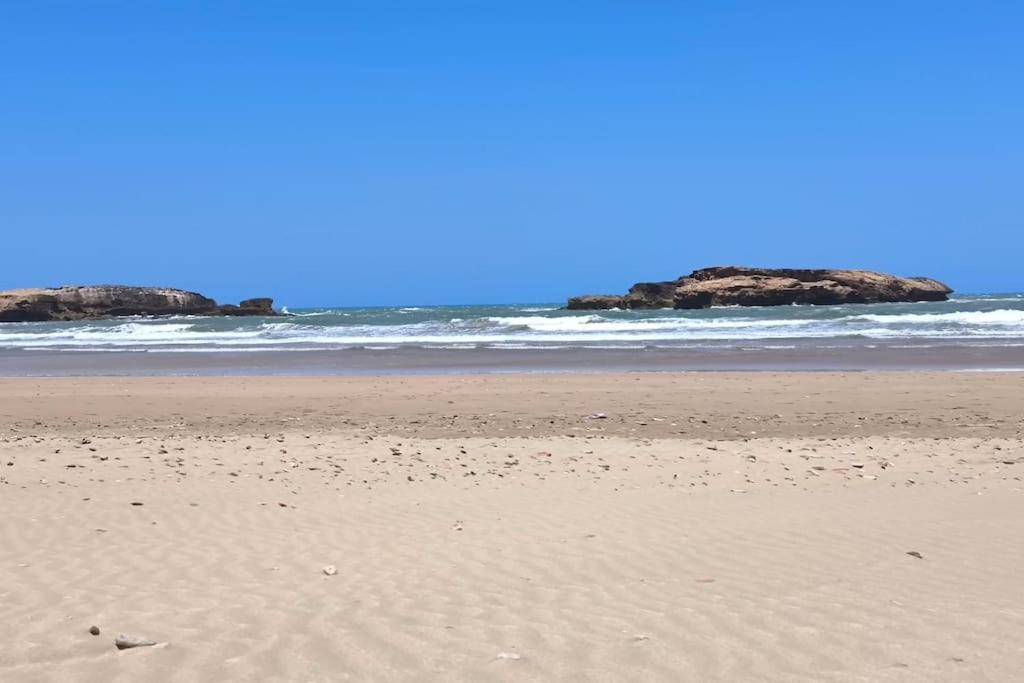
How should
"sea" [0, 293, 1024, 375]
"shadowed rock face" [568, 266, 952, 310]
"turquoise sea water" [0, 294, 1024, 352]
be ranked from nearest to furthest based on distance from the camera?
"sea" [0, 293, 1024, 375]
"turquoise sea water" [0, 294, 1024, 352]
"shadowed rock face" [568, 266, 952, 310]

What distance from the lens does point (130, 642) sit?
3752 millimetres

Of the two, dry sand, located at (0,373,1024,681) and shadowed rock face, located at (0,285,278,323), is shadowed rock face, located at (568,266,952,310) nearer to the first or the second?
shadowed rock face, located at (0,285,278,323)

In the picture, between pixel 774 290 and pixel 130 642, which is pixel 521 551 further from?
pixel 774 290

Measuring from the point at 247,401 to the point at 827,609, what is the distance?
12827mm

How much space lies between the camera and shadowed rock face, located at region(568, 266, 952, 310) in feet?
244

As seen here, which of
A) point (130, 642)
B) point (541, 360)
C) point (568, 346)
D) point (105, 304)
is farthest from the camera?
point (105, 304)

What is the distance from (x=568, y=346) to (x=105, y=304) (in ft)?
217

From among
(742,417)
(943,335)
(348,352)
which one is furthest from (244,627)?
(943,335)

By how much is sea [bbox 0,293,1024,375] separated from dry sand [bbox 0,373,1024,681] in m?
11.3

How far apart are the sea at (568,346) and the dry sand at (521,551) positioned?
1129 centimetres

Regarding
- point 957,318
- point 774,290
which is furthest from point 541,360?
point 774,290

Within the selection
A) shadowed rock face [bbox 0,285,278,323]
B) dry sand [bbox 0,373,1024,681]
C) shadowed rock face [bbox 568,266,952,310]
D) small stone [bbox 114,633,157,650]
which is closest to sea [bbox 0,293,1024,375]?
dry sand [bbox 0,373,1024,681]

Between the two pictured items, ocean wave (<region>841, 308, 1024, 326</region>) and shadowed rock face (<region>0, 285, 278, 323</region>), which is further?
shadowed rock face (<region>0, 285, 278, 323</region>)

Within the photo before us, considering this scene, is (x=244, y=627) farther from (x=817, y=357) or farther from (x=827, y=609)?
(x=817, y=357)
